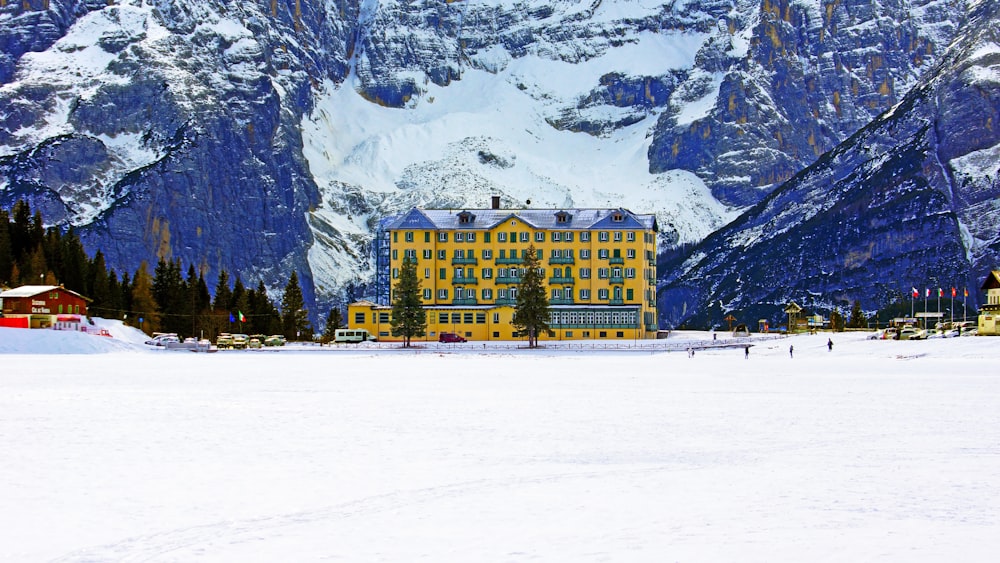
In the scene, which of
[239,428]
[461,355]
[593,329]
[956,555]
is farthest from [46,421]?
[593,329]

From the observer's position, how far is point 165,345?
12812 centimetres

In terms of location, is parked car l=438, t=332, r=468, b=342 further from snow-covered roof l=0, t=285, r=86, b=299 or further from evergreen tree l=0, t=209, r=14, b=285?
evergreen tree l=0, t=209, r=14, b=285

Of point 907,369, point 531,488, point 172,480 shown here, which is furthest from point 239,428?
point 907,369

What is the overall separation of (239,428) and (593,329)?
128 metres

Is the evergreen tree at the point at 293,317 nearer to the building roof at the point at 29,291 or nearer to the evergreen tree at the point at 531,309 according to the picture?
the evergreen tree at the point at 531,309

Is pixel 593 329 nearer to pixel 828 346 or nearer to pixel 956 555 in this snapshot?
pixel 828 346

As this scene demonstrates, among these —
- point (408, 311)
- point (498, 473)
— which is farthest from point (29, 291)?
point (498, 473)

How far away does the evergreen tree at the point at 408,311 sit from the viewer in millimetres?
148875

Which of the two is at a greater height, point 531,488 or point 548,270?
point 548,270

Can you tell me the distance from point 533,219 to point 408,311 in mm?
33219

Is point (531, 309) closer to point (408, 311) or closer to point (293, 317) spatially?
point (408, 311)

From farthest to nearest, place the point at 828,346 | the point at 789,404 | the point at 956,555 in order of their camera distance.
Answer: the point at 828,346 < the point at 789,404 < the point at 956,555

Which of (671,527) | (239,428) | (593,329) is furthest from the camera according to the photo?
(593,329)

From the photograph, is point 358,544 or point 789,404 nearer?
point 358,544
